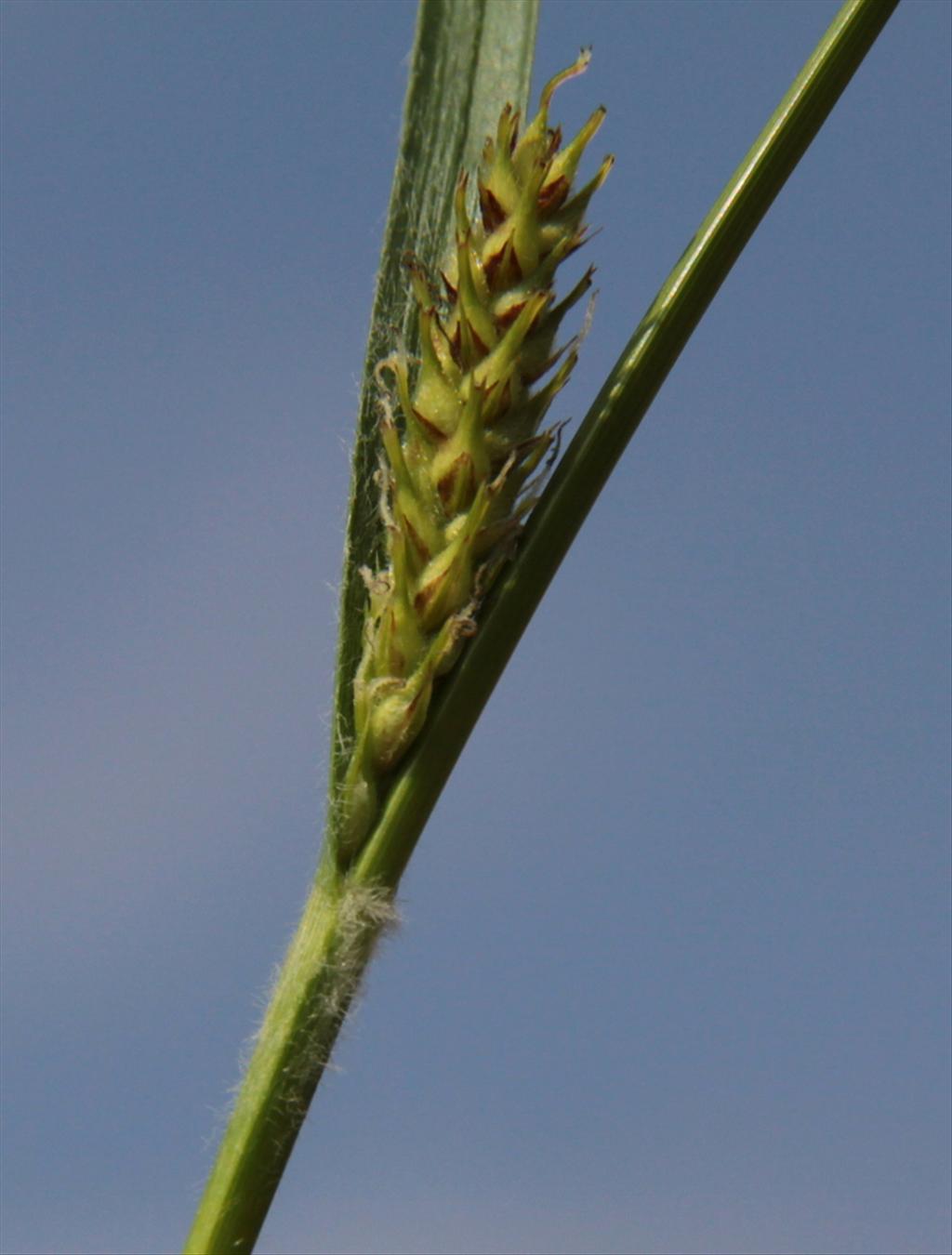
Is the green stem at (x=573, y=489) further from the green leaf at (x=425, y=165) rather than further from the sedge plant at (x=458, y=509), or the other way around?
the green leaf at (x=425, y=165)

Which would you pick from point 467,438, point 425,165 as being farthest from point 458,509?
point 425,165

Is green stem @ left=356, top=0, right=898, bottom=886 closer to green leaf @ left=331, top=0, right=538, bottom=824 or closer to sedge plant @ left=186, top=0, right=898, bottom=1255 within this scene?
sedge plant @ left=186, top=0, right=898, bottom=1255

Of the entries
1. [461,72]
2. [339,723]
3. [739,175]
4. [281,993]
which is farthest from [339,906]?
[461,72]

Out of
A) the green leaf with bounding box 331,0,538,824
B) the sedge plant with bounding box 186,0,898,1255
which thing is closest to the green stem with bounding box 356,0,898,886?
the sedge plant with bounding box 186,0,898,1255

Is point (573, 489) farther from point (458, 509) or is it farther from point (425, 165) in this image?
point (425, 165)

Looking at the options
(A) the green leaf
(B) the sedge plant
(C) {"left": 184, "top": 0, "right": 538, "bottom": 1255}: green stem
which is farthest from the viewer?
(A) the green leaf

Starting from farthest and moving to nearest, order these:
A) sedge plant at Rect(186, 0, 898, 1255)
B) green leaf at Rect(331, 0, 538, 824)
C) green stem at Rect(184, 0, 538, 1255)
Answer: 1. green leaf at Rect(331, 0, 538, 824)
2. sedge plant at Rect(186, 0, 898, 1255)
3. green stem at Rect(184, 0, 538, 1255)

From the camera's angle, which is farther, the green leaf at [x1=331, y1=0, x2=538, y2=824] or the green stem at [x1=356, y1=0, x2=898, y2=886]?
the green leaf at [x1=331, y1=0, x2=538, y2=824]

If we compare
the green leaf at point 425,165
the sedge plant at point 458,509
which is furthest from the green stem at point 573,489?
the green leaf at point 425,165
